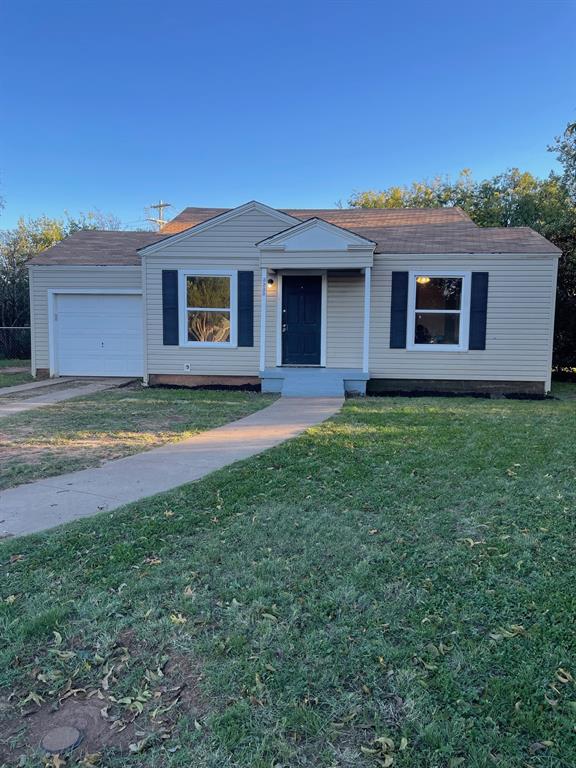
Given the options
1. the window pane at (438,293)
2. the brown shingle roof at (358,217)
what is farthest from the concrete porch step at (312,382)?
the brown shingle roof at (358,217)

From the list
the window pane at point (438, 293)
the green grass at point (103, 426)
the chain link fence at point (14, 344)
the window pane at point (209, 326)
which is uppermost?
the window pane at point (438, 293)

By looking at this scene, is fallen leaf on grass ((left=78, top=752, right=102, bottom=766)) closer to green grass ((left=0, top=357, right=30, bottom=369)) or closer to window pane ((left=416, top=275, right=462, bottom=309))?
window pane ((left=416, top=275, right=462, bottom=309))

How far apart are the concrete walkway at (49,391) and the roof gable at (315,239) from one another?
15.9ft

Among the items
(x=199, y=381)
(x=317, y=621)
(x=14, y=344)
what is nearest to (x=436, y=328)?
(x=199, y=381)

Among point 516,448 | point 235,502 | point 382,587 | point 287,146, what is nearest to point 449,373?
point 516,448

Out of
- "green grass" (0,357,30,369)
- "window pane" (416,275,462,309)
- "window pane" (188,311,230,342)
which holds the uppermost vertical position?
"window pane" (416,275,462,309)

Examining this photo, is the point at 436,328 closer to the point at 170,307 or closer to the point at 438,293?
the point at 438,293

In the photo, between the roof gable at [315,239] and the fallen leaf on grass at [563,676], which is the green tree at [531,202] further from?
the fallen leaf on grass at [563,676]

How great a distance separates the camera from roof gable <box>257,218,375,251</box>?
10281 millimetres

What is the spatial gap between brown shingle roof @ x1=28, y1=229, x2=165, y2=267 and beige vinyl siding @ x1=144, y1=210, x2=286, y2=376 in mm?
1303

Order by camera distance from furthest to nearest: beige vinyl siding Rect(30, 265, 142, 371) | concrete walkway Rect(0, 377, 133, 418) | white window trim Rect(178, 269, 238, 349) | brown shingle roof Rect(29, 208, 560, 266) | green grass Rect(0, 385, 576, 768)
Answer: beige vinyl siding Rect(30, 265, 142, 371)
white window trim Rect(178, 269, 238, 349)
brown shingle roof Rect(29, 208, 560, 266)
concrete walkway Rect(0, 377, 133, 418)
green grass Rect(0, 385, 576, 768)

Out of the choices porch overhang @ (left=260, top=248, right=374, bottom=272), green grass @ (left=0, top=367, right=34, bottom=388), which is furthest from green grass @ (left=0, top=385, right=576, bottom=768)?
green grass @ (left=0, top=367, right=34, bottom=388)

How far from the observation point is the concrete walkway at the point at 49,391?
8883mm

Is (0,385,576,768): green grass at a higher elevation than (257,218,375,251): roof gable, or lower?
lower
